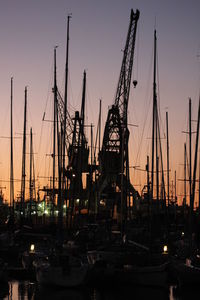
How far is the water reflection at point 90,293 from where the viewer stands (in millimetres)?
28553

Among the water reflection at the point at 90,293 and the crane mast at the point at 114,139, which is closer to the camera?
the water reflection at the point at 90,293

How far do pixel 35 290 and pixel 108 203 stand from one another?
58.2m

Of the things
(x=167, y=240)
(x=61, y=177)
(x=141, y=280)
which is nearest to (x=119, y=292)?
(x=141, y=280)

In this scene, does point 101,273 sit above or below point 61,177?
below

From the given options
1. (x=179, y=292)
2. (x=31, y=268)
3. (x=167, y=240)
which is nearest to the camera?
(x=179, y=292)

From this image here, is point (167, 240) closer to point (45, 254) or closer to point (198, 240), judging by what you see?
point (198, 240)

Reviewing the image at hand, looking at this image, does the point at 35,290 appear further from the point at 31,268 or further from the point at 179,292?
the point at 179,292

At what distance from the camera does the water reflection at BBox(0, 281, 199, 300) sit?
2855 cm

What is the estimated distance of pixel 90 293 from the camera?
29844 millimetres

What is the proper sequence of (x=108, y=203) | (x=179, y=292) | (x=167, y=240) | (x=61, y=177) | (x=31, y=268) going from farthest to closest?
(x=108, y=203) → (x=167, y=240) → (x=61, y=177) → (x=31, y=268) → (x=179, y=292)

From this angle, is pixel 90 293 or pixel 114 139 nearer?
pixel 90 293

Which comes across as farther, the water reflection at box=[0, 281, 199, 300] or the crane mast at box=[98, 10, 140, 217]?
the crane mast at box=[98, 10, 140, 217]

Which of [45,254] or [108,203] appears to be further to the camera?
[108,203]

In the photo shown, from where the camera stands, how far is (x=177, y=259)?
3195 centimetres
